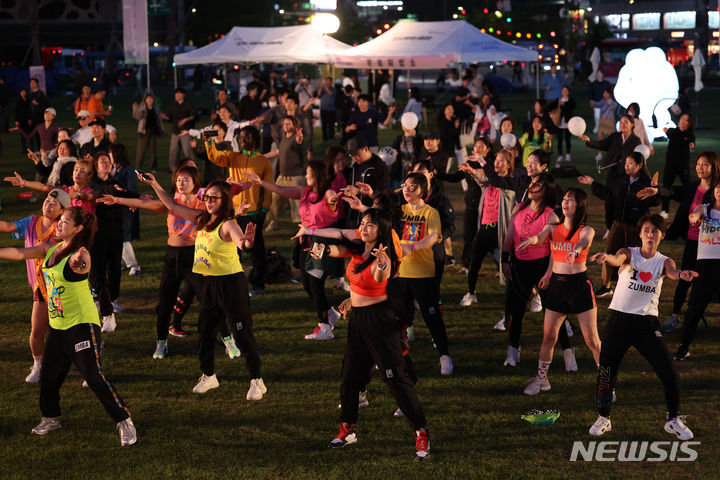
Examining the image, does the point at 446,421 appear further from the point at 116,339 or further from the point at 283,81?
the point at 283,81

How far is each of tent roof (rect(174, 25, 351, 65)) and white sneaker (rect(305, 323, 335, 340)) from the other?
19.8 metres

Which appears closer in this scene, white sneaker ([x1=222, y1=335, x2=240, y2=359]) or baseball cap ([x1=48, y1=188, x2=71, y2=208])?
baseball cap ([x1=48, y1=188, x2=71, y2=208])

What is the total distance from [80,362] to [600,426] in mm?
4011

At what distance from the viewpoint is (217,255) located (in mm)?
7828

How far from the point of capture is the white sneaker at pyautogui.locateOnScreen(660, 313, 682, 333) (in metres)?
10.1

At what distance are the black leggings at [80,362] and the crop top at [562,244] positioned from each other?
148 inches

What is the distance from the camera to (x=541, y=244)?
8.41 meters

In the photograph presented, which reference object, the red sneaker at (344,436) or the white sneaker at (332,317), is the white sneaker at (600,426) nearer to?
the red sneaker at (344,436)

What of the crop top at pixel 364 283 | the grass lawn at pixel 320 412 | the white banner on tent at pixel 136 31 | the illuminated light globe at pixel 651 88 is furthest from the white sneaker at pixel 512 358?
the illuminated light globe at pixel 651 88

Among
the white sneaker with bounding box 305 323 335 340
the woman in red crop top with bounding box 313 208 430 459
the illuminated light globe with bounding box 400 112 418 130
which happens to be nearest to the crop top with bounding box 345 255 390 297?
the woman in red crop top with bounding box 313 208 430 459

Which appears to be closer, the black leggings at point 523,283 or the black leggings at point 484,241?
the black leggings at point 523,283

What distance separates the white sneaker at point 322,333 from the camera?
388 inches

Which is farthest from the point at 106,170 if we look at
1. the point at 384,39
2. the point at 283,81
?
the point at 283,81

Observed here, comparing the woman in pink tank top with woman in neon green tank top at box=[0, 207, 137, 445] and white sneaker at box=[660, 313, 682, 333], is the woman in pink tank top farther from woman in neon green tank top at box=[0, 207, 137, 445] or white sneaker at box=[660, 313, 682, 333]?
white sneaker at box=[660, 313, 682, 333]
